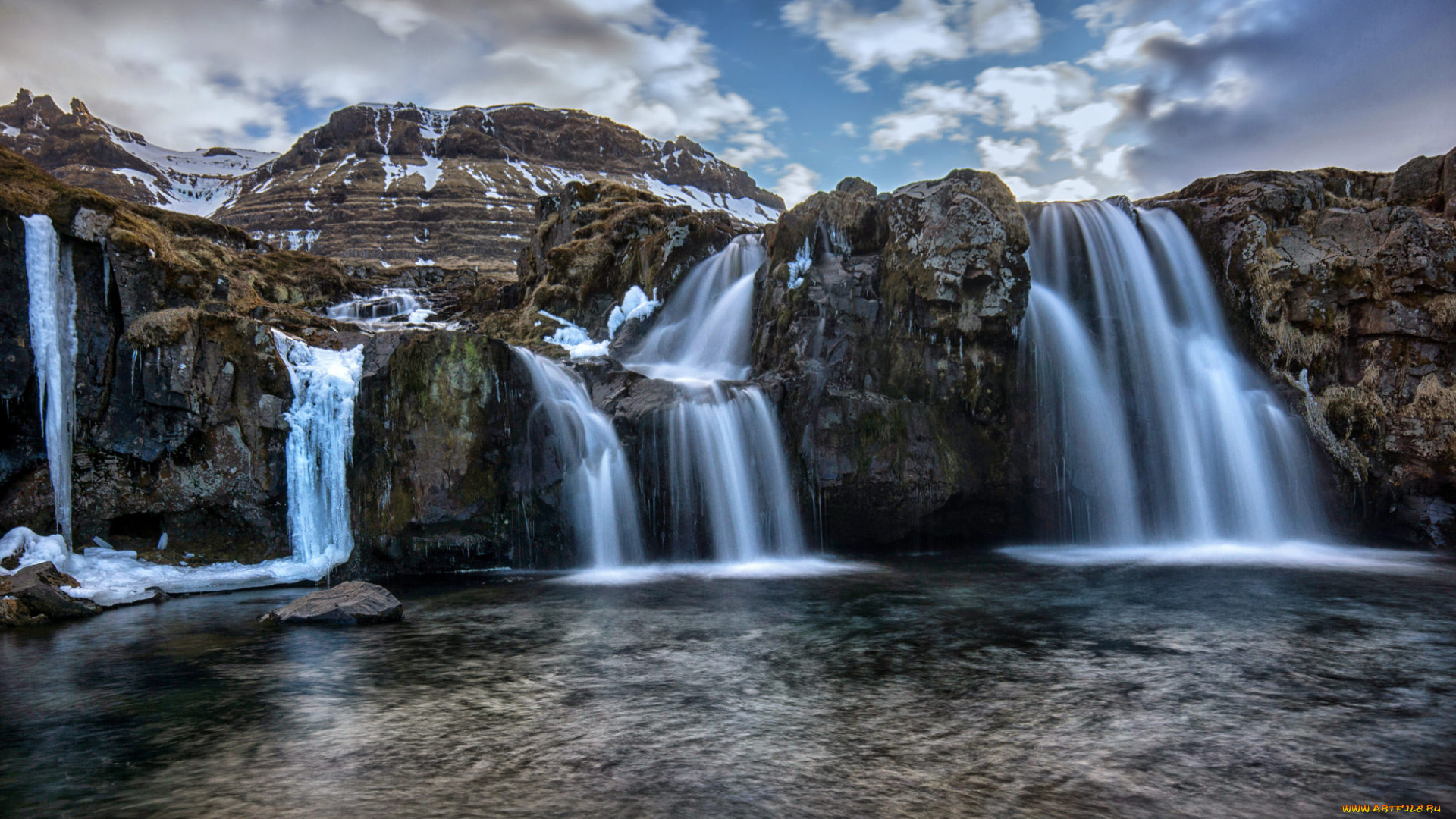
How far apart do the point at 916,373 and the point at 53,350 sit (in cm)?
1782

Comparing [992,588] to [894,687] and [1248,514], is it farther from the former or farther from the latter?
[1248,514]

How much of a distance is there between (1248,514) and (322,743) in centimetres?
1930

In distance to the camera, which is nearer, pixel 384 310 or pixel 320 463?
pixel 320 463

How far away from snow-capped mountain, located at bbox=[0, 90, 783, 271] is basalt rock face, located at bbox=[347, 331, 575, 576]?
2356 inches

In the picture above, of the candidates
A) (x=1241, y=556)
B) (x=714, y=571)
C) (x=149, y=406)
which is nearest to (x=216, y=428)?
(x=149, y=406)

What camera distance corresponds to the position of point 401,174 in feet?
397

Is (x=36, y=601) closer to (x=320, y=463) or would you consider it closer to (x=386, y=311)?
(x=320, y=463)

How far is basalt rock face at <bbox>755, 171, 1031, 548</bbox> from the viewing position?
17.9 m

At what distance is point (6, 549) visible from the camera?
13.6 metres

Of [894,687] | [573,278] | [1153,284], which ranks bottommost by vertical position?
[894,687]

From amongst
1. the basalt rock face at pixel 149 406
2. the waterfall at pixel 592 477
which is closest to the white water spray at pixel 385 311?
the basalt rock face at pixel 149 406

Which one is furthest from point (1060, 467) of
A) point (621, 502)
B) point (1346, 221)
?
point (621, 502)

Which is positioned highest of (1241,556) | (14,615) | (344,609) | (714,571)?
(14,615)

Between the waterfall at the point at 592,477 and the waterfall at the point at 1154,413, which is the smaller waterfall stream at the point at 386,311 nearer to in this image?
the waterfall at the point at 592,477
